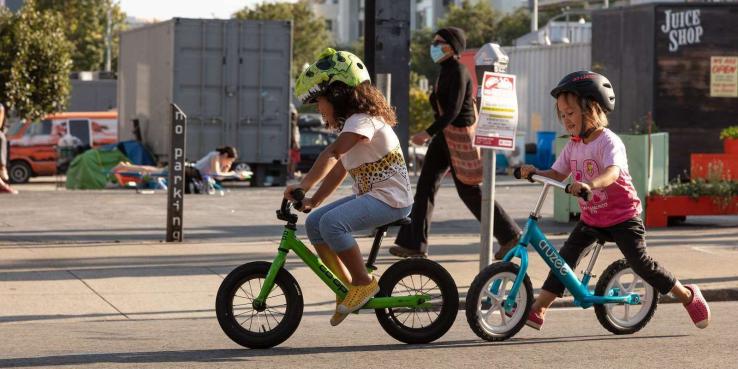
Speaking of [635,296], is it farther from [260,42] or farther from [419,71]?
[419,71]

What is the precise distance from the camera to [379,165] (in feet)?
26.5

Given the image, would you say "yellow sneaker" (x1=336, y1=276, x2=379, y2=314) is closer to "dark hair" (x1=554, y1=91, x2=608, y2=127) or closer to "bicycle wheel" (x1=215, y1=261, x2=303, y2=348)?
"bicycle wheel" (x1=215, y1=261, x2=303, y2=348)

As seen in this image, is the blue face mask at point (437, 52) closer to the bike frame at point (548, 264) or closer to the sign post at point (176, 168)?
the sign post at point (176, 168)

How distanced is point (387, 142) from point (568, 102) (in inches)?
43.0

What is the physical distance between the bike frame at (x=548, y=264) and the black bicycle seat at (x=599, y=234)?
5.4 inches

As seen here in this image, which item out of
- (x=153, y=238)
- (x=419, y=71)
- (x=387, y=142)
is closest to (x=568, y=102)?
(x=387, y=142)

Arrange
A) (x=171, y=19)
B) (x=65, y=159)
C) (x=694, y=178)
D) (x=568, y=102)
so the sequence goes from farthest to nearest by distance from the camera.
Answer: (x=65, y=159) → (x=171, y=19) → (x=694, y=178) → (x=568, y=102)

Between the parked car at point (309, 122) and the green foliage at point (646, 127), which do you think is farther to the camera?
the parked car at point (309, 122)

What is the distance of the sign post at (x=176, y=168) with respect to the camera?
13.7 m

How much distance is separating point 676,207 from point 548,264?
26.4 feet

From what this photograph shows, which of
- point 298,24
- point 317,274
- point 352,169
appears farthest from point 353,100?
point 298,24

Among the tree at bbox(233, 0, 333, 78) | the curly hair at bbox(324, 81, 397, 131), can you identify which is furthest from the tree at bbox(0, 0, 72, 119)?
the tree at bbox(233, 0, 333, 78)

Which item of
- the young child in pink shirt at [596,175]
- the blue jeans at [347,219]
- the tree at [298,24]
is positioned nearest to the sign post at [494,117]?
the young child in pink shirt at [596,175]

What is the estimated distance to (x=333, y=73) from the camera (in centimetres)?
802
